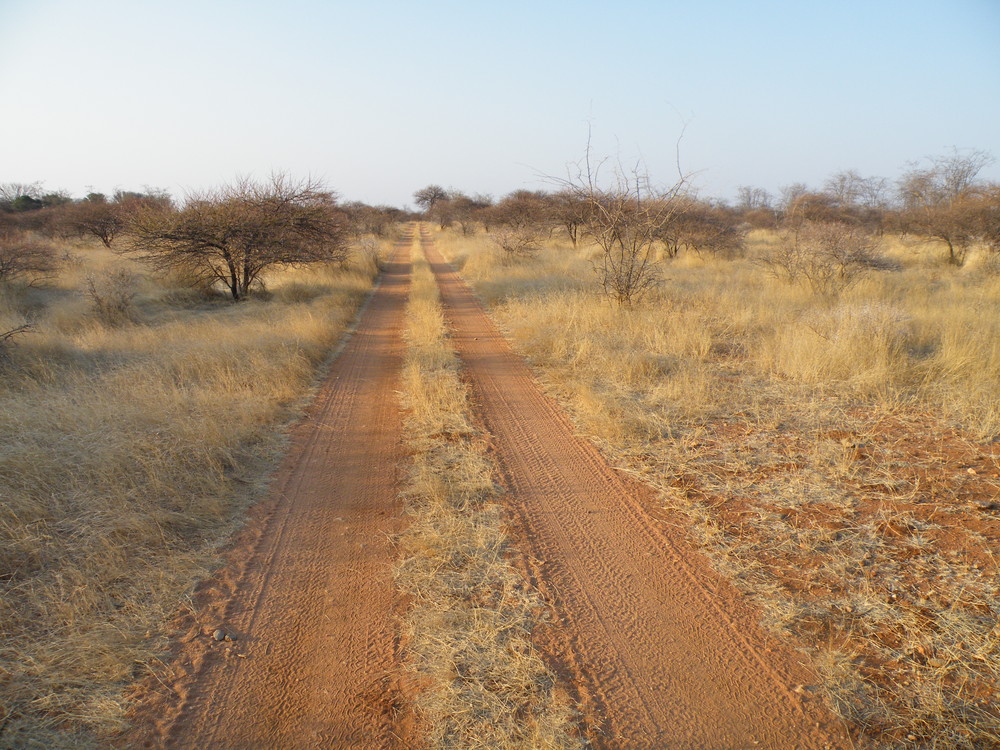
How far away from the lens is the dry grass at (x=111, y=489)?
2.35m

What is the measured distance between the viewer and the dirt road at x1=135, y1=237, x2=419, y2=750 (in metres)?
2.16

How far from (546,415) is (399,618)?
3302 millimetres

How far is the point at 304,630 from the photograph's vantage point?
2684 millimetres

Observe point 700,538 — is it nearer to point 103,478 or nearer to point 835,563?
point 835,563

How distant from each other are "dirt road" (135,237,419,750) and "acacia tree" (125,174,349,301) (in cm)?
1043

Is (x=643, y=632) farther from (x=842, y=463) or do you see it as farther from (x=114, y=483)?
(x=114, y=483)

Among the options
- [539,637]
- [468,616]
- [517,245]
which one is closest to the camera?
[539,637]

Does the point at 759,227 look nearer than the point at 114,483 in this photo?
No

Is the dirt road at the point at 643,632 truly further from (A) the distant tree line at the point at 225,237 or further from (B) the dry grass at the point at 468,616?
(A) the distant tree line at the point at 225,237

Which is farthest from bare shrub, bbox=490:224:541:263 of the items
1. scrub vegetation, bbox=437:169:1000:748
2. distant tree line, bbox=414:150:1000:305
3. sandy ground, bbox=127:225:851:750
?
sandy ground, bbox=127:225:851:750

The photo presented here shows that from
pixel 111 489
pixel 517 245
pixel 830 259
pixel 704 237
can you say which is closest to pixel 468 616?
pixel 111 489

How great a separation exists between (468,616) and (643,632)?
889mm

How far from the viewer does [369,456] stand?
478cm

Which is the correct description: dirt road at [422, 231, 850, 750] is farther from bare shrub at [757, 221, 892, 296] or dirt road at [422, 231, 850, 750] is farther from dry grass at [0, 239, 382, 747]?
bare shrub at [757, 221, 892, 296]
